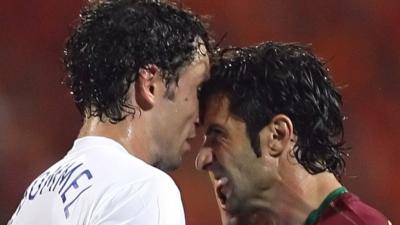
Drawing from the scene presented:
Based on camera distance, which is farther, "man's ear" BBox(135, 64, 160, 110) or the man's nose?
the man's nose

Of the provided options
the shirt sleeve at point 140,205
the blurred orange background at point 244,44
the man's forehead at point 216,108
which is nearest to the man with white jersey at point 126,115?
the shirt sleeve at point 140,205

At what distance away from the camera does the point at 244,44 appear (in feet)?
8.62

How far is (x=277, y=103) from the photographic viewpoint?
1.51 metres

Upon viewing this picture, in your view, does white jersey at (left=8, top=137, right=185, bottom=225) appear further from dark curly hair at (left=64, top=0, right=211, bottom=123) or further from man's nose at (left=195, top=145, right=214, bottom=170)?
man's nose at (left=195, top=145, right=214, bottom=170)

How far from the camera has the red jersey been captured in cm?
139

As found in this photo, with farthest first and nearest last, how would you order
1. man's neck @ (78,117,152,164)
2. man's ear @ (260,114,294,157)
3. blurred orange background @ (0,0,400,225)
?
blurred orange background @ (0,0,400,225) < man's ear @ (260,114,294,157) < man's neck @ (78,117,152,164)

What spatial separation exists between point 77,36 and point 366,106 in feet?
5.04

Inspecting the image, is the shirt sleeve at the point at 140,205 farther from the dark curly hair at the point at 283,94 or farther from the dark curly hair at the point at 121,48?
the dark curly hair at the point at 283,94

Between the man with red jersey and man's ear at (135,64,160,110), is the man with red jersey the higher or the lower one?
the lower one

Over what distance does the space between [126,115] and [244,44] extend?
1.47 metres

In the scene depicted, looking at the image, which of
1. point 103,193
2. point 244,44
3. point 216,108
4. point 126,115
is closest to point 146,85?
point 126,115

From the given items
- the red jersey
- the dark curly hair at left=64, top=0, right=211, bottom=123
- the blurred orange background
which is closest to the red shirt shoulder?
the red jersey

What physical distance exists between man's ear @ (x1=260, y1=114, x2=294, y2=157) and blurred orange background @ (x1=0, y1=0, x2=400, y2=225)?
1128mm

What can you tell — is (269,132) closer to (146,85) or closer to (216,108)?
(216,108)
